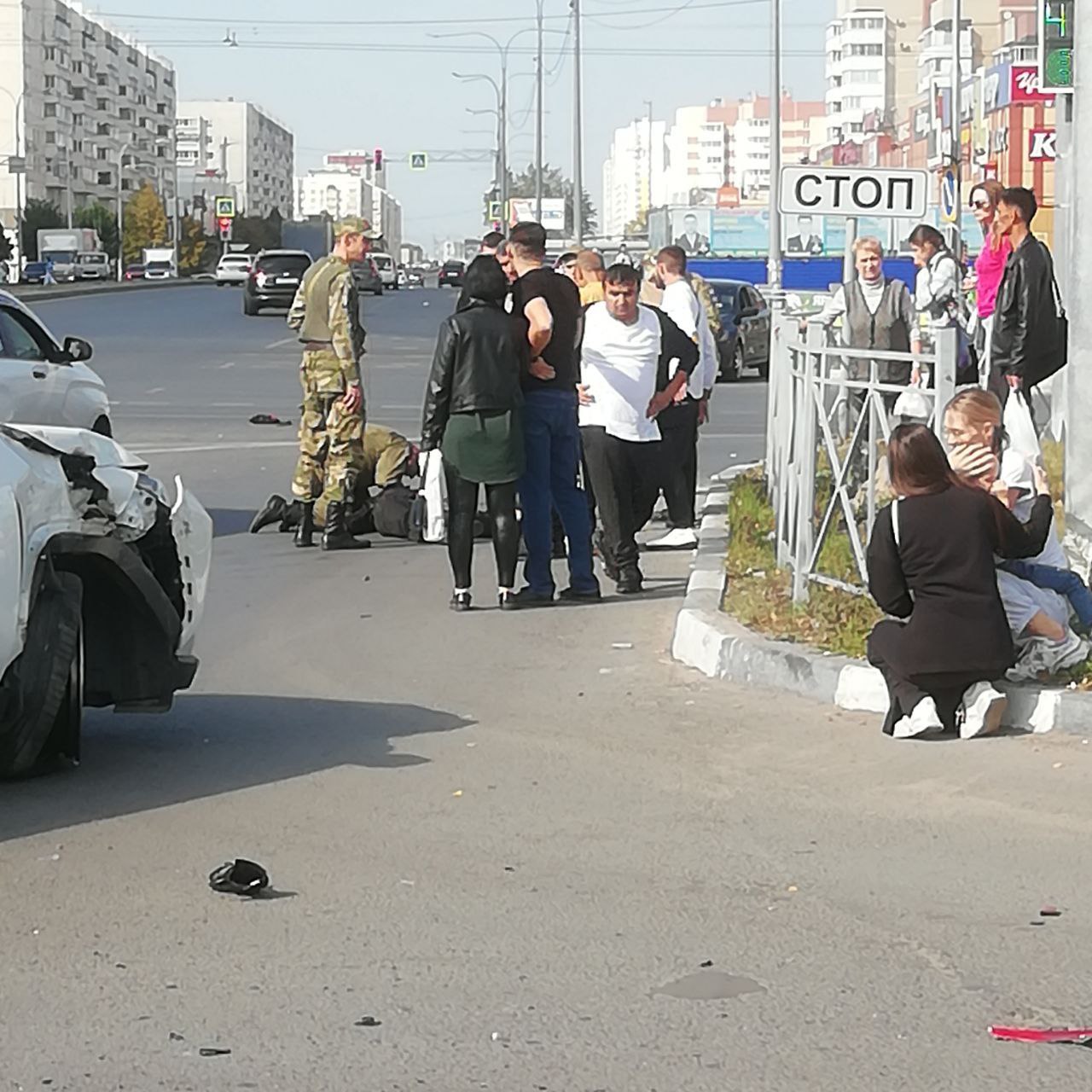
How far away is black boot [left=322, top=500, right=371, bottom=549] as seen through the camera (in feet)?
45.6

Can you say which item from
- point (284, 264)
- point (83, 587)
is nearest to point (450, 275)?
point (284, 264)

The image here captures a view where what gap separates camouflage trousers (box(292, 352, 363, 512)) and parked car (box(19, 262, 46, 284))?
106 meters

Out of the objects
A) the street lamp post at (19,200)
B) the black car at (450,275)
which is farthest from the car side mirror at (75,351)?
the street lamp post at (19,200)

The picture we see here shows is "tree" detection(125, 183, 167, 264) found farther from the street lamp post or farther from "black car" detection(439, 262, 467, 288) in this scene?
"black car" detection(439, 262, 467, 288)

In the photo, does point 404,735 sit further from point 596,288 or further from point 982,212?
point 982,212

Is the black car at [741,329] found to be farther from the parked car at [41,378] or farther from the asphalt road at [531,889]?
the asphalt road at [531,889]

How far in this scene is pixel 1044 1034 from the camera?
15.6 feet

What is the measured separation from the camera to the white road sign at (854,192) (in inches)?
559

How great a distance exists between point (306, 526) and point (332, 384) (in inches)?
37.8

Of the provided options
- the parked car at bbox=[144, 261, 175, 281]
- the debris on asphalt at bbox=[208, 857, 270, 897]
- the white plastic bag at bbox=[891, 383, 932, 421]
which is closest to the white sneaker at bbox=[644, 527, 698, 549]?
the white plastic bag at bbox=[891, 383, 932, 421]

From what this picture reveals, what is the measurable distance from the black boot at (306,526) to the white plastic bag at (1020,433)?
5.53 metres

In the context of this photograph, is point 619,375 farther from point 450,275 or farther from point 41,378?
point 450,275

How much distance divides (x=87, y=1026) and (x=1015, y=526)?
174 inches

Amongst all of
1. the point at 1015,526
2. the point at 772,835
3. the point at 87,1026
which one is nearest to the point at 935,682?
the point at 1015,526
